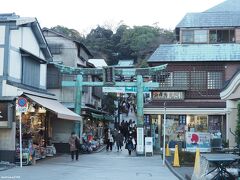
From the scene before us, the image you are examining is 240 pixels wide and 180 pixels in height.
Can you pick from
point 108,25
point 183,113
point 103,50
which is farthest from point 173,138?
point 108,25

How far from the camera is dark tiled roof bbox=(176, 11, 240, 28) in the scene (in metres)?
37.3

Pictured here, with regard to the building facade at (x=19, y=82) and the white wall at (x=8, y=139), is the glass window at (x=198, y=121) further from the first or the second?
the white wall at (x=8, y=139)

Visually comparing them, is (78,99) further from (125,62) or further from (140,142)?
(125,62)

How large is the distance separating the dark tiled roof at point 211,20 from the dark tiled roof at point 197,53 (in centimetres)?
272

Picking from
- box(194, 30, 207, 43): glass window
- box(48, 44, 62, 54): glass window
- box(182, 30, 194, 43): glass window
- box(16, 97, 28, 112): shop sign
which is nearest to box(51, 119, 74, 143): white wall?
box(48, 44, 62, 54): glass window

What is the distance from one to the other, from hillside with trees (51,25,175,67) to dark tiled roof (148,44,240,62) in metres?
41.0

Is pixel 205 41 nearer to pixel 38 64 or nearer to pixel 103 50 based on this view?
pixel 38 64

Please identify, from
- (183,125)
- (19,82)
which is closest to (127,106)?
(183,125)

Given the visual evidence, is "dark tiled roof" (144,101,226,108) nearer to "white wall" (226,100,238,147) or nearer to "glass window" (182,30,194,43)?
"glass window" (182,30,194,43)

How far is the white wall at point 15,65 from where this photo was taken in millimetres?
20750

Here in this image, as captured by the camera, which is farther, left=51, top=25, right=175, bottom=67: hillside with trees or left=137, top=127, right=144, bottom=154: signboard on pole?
left=51, top=25, right=175, bottom=67: hillside with trees

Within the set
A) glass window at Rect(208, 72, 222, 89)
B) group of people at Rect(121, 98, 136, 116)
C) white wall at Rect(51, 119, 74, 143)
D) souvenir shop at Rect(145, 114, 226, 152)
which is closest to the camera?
white wall at Rect(51, 119, 74, 143)

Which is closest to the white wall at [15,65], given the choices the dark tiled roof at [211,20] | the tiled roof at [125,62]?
the dark tiled roof at [211,20]

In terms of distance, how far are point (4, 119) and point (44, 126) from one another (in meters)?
7.49
